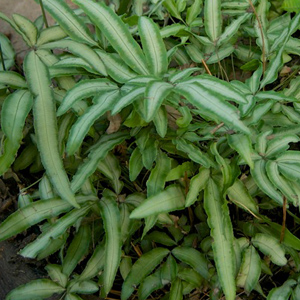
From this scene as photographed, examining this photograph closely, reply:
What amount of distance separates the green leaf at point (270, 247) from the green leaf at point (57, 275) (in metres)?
0.46

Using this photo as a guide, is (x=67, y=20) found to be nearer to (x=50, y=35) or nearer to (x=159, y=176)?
(x=50, y=35)

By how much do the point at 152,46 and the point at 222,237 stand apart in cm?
42

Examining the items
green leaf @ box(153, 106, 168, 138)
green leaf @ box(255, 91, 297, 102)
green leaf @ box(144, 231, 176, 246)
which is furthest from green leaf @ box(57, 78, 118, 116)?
green leaf @ box(144, 231, 176, 246)

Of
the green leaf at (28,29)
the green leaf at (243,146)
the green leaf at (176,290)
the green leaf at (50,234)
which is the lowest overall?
the green leaf at (176,290)

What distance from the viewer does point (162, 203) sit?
0.97 m

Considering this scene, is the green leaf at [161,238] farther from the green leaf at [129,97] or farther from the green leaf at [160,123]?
the green leaf at [129,97]

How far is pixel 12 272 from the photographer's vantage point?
3.98ft

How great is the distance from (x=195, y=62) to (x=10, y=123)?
1.85 feet

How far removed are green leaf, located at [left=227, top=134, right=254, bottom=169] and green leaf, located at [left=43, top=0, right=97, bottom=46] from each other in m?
0.37

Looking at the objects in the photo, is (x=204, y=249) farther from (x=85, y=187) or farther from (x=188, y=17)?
(x=188, y=17)

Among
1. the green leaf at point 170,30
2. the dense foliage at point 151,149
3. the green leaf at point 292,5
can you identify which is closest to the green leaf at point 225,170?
the dense foliage at point 151,149

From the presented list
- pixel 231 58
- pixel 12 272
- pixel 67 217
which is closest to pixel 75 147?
pixel 67 217

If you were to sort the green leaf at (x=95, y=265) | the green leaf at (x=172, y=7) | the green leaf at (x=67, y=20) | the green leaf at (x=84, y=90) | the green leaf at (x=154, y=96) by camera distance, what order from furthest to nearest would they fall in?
the green leaf at (x=172, y=7) < the green leaf at (x=95, y=265) < the green leaf at (x=67, y=20) < the green leaf at (x=84, y=90) < the green leaf at (x=154, y=96)

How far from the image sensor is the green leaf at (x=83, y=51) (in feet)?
3.14
